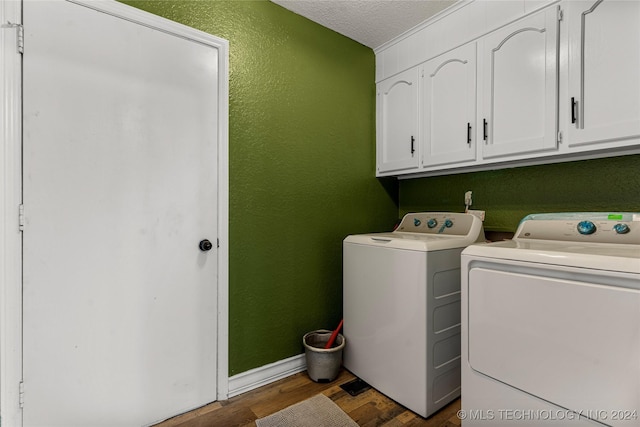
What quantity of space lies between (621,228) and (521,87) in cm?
82

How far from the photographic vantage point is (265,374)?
6.44 ft

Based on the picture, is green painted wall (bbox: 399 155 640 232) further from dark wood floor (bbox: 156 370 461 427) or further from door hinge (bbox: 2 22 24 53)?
door hinge (bbox: 2 22 24 53)

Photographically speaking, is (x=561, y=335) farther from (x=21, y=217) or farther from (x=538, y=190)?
(x=21, y=217)

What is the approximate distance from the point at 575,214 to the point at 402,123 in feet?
3.88

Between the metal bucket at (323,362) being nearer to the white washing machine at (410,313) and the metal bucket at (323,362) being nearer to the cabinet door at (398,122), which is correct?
the white washing machine at (410,313)

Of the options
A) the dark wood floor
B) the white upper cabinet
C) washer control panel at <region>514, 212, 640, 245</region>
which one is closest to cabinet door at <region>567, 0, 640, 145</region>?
the white upper cabinet

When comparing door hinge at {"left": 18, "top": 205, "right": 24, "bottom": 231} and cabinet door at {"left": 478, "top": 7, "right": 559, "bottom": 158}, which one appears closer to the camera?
door hinge at {"left": 18, "top": 205, "right": 24, "bottom": 231}

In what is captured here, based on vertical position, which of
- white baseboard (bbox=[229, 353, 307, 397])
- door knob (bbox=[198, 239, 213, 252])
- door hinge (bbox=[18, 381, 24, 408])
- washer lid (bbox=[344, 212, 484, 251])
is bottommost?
white baseboard (bbox=[229, 353, 307, 397])

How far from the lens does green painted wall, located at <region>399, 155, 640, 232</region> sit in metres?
1.64

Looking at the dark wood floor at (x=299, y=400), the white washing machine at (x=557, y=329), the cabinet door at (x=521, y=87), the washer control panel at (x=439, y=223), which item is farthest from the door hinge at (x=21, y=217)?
the cabinet door at (x=521, y=87)

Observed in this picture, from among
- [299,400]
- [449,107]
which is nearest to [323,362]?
[299,400]

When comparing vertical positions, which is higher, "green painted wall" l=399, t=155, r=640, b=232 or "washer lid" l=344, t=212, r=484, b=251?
"green painted wall" l=399, t=155, r=640, b=232

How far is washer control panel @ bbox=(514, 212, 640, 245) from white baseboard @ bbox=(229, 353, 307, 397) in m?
1.54

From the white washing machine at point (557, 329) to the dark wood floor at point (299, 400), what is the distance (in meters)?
0.30
